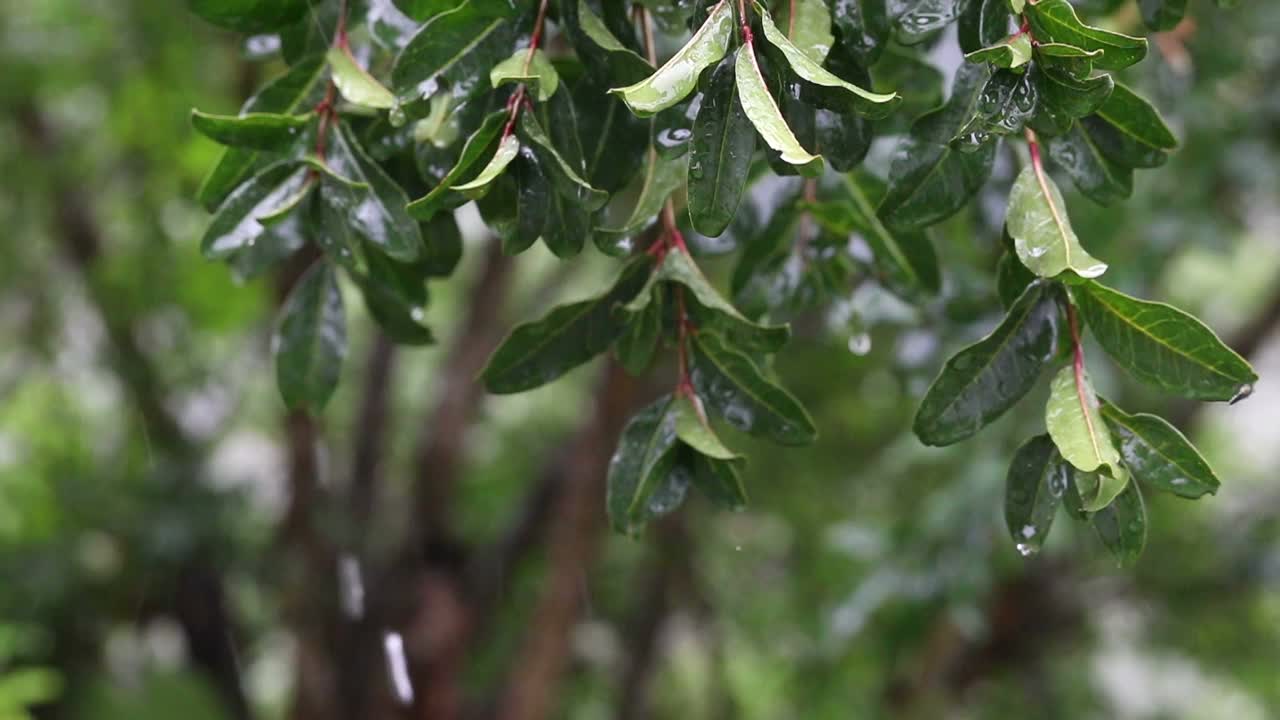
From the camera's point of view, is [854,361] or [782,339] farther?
[854,361]

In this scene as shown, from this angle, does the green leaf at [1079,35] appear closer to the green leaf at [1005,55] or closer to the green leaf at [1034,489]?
the green leaf at [1005,55]

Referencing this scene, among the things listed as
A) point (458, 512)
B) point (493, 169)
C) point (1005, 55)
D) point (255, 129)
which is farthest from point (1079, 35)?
point (458, 512)

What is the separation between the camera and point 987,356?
0.57 metres

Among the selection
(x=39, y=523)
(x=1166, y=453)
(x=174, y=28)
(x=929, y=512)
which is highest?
(x=1166, y=453)

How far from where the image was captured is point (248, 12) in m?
0.66

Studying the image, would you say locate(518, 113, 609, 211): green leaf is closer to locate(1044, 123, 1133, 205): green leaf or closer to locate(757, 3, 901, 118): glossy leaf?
locate(757, 3, 901, 118): glossy leaf

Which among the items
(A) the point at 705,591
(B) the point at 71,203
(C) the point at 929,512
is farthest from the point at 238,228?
(A) the point at 705,591

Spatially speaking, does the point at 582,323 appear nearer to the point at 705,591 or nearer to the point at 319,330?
the point at 319,330

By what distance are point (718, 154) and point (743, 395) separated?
16cm

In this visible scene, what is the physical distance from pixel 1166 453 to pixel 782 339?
7.1 inches

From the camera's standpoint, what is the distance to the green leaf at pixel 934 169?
0.59 meters

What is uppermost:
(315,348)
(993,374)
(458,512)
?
(993,374)

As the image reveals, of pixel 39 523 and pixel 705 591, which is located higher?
pixel 39 523

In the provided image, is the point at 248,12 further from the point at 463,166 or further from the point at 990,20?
the point at 990,20
